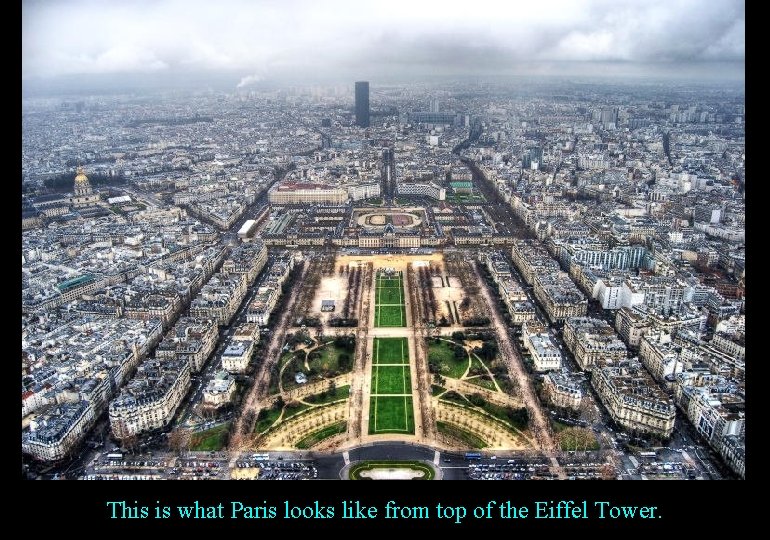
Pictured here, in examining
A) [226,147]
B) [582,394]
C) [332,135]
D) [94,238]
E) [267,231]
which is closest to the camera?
[582,394]

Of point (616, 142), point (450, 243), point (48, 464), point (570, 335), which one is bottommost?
point (48, 464)

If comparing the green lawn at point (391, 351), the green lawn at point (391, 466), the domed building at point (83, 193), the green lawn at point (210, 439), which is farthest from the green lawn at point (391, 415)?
the domed building at point (83, 193)

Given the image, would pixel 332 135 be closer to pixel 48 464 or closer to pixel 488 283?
pixel 488 283

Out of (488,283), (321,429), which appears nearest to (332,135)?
(488,283)

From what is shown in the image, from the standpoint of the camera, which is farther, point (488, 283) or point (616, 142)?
point (616, 142)

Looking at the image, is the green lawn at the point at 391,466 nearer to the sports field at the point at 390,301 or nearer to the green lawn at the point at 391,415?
the green lawn at the point at 391,415

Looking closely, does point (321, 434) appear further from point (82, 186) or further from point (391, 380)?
point (82, 186)
